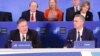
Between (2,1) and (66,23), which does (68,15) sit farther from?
(2,1)

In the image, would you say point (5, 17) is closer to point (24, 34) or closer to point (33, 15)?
point (33, 15)

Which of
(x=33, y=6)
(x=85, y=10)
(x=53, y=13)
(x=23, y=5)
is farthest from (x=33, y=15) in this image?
(x=23, y=5)

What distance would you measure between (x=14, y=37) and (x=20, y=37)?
101mm

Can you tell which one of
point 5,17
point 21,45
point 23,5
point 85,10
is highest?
point 23,5

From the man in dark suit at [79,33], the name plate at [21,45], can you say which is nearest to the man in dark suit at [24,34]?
the man in dark suit at [79,33]

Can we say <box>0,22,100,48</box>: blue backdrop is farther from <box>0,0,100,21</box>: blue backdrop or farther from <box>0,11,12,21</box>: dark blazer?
<box>0,0,100,21</box>: blue backdrop

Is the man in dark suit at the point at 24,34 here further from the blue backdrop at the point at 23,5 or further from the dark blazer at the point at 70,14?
the blue backdrop at the point at 23,5

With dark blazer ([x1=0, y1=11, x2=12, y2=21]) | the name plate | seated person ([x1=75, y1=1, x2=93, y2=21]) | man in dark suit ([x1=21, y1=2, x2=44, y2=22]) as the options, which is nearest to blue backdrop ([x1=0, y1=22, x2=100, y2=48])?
seated person ([x1=75, y1=1, x2=93, y2=21])

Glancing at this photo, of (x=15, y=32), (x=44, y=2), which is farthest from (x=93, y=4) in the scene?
(x=15, y=32)

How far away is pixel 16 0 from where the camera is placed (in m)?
7.22

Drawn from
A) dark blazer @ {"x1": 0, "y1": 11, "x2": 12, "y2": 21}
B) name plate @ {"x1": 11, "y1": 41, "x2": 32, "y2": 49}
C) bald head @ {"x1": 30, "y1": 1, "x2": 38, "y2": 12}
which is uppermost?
bald head @ {"x1": 30, "y1": 1, "x2": 38, "y2": 12}

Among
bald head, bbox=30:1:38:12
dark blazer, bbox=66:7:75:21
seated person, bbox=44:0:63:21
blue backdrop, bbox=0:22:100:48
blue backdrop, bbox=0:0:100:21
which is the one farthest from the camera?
blue backdrop, bbox=0:0:100:21

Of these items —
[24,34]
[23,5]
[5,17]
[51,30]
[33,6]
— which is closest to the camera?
[24,34]

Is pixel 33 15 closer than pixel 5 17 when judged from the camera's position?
Yes
